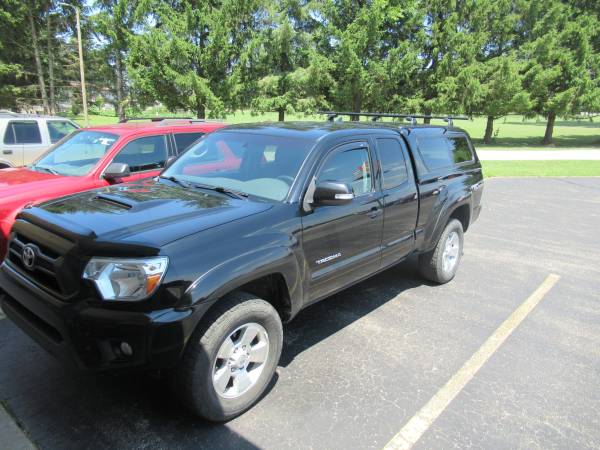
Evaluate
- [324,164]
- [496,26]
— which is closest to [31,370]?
[324,164]

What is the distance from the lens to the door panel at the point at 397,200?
13.2ft

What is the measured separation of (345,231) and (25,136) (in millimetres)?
9005

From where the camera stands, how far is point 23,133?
9.51 meters

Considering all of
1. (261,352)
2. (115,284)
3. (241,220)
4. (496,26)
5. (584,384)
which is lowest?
(584,384)

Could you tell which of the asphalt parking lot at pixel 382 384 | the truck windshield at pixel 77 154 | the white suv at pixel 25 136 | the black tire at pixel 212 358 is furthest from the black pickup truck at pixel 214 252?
the white suv at pixel 25 136

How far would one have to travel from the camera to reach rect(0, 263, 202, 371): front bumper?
89.8 inches

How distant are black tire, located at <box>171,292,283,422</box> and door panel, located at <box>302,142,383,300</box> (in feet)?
2.11

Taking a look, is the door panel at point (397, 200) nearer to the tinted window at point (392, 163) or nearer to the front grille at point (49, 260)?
the tinted window at point (392, 163)

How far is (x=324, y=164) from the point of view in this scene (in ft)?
11.3

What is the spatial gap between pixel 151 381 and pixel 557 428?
276cm

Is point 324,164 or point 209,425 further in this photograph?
point 324,164

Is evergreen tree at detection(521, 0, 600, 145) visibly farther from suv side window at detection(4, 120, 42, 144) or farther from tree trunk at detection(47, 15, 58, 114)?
tree trunk at detection(47, 15, 58, 114)

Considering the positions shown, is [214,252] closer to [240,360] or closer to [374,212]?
[240,360]

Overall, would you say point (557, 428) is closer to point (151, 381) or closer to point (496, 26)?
point (151, 381)
